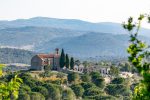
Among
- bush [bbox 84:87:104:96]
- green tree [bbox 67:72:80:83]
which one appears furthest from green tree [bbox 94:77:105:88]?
bush [bbox 84:87:104:96]

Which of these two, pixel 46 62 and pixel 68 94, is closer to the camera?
pixel 68 94

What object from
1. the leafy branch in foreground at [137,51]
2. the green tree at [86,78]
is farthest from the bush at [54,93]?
the leafy branch in foreground at [137,51]

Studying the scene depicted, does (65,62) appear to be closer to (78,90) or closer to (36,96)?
(78,90)

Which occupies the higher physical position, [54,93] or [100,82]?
[54,93]

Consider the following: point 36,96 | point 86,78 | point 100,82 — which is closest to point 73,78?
point 86,78

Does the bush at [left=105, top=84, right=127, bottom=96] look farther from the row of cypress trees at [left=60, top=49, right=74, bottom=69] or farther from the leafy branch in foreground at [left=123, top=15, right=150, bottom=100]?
the leafy branch in foreground at [left=123, top=15, right=150, bottom=100]

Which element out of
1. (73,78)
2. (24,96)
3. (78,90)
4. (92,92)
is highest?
(24,96)

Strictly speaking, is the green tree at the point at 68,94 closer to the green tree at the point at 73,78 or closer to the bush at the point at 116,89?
the bush at the point at 116,89

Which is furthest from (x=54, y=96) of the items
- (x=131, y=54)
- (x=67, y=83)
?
(x=131, y=54)

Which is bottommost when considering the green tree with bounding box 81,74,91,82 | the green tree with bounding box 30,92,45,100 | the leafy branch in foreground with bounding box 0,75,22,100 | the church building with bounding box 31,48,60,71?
the green tree with bounding box 81,74,91,82

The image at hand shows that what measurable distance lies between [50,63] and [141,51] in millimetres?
144633

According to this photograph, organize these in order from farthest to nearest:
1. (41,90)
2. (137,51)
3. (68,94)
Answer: (68,94), (41,90), (137,51)

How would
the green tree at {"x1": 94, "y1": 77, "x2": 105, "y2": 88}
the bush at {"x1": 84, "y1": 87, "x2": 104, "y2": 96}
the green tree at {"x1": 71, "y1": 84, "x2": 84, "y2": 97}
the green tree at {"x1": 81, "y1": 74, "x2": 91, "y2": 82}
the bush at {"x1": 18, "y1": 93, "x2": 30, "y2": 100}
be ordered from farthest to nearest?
the green tree at {"x1": 81, "y1": 74, "x2": 91, "y2": 82} → the green tree at {"x1": 94, "y1": 77, "x2": 105, "y2": 88} → the green tree at {"x1": 71, "y1": 84, "x2": 84, "y2": 97} → the bush at {"x1": 84, "y1": 87, "x2": 104, "y2": 96} → the bush at {"x1": 18, "y1": 93, "x2": 30, "y2": 100}

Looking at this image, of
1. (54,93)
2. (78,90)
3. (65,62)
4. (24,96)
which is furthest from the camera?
(65,62)
